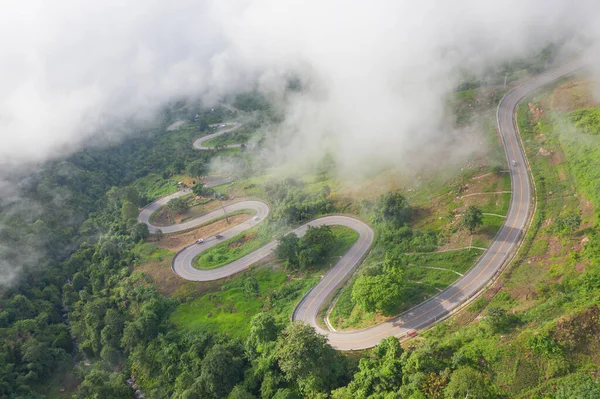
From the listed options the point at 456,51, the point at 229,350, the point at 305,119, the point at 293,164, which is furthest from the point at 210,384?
the point at 456,51

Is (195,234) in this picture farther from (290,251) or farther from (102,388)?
(102,388)

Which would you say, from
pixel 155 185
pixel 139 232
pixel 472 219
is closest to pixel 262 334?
pixel 472 219

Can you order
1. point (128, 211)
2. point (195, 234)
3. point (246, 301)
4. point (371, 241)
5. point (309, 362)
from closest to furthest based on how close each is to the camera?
point (309, 362) → point (246, 301) → point (371, 241) → point (195, 234) → point (128, 211)

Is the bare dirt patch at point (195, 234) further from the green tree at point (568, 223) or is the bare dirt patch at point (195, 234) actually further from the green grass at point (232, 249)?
the green tree at point (568, 223)

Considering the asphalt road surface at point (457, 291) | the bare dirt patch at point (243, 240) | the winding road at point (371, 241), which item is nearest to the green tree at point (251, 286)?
the winding road at point (371, 241)

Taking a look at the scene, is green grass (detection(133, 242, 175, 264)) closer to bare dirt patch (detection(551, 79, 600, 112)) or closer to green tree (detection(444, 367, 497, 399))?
green tree (detection(444, 367, 497, 399))

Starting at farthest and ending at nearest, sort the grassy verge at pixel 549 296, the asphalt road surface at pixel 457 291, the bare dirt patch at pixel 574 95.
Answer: the bare dirt patch at pixel 574 95 < the asphalt road surface at pixel 457 291 < the grassy verge at pixel 549 296

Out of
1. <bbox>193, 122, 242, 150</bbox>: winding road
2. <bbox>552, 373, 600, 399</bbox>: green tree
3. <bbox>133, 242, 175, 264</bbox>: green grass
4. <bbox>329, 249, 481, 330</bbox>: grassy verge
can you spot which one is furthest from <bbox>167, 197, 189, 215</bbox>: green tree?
<bbox>552, 373, 600, 399</bbox>: green tree

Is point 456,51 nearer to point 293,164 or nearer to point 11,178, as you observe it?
point 293,164
